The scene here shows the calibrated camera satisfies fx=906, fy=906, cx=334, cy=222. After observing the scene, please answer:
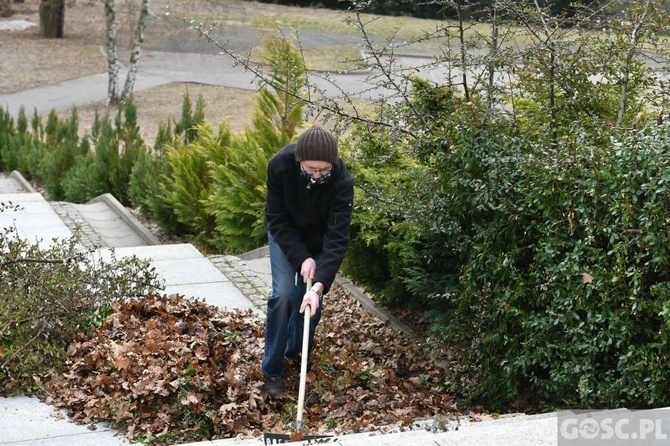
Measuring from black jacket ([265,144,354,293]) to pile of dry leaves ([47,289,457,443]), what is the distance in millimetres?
722

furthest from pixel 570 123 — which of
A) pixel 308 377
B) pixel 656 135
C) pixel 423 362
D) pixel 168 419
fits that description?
pixel 168 419

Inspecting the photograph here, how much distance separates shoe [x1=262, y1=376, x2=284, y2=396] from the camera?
5.36m

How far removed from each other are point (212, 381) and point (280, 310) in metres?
0.57

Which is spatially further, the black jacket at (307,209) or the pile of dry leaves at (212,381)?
the black jacket at (307,209)

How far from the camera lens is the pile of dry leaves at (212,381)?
491 centimetres

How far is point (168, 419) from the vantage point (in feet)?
16.0

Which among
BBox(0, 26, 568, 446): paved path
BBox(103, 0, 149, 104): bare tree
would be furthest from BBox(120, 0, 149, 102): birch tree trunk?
BBox(0, 26, 568, 446): paved path

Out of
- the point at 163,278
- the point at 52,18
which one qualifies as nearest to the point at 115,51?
the point at 52,18

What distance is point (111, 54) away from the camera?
885 inches

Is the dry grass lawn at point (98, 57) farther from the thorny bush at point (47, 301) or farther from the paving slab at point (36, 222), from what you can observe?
the thorny bush at point (47, 301)

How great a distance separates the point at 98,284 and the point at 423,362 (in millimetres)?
2274

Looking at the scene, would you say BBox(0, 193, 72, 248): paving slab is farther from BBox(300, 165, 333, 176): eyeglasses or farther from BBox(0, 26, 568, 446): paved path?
BBox(300, 165, 333, 176): eyeglasses

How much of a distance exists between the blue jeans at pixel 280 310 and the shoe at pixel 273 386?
27 mm

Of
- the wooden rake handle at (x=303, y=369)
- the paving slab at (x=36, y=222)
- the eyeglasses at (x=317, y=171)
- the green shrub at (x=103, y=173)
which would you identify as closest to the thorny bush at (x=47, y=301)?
the wooden rake handle at (x=303, y=369)
